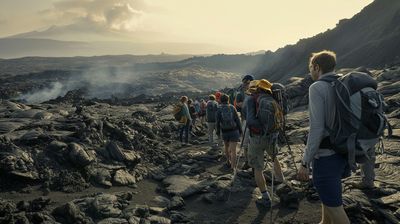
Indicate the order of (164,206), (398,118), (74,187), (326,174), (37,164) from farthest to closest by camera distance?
(398,118) → (37,164) → (74,187) → (164,206) → (326,174)

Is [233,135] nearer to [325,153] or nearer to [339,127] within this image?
[325,153]

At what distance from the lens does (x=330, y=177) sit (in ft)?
13.6

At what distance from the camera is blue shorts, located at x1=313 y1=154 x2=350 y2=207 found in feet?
13.6

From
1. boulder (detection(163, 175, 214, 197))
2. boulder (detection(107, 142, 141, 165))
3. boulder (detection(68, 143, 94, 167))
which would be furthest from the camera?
boulder (detection(107, 142, 141, 165))

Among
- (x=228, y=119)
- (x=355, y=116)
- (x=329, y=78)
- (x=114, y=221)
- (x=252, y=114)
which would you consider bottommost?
(x=114, y=221)

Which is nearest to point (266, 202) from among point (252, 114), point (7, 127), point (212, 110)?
point (252, 114)

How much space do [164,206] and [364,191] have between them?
4.07 metres

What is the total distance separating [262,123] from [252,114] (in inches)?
11.1

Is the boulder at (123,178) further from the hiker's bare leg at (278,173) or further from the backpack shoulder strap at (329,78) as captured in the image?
the backpack shoulder strap at (329,78)

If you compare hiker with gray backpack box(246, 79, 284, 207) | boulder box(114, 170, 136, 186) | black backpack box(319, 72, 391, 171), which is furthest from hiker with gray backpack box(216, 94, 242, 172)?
black backpack box(319, 72, 391, 171)

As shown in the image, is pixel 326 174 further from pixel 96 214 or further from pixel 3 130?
→ pixel 3 130

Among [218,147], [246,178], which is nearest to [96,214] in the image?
[246,178]

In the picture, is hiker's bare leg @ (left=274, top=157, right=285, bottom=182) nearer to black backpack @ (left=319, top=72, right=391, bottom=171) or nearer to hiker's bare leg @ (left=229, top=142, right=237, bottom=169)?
hiker's bare leg @ (left=229, top=142, right=237, bottom=169)

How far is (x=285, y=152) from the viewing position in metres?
12.4
